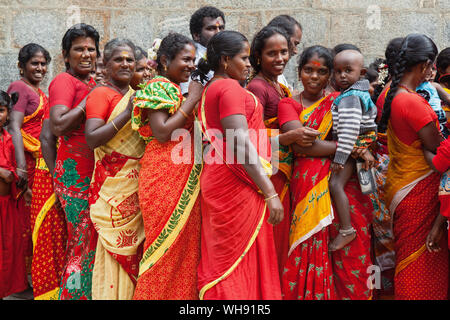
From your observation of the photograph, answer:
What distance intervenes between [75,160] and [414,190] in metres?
2.46

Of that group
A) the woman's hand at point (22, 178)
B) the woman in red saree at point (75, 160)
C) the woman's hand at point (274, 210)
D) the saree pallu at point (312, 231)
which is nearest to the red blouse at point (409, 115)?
the saree pallu at point (312, 231)

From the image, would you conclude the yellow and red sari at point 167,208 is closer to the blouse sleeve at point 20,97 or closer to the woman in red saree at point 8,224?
the woman in red saree at point 8,224

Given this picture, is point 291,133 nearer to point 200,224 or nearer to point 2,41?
point 200,224

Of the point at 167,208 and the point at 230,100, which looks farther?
the point at 167,208

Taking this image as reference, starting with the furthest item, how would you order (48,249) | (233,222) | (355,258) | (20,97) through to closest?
1. (20,97)
2. (48,249)
3. (355,258)
4. (233,222)

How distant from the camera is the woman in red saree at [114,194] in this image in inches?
162

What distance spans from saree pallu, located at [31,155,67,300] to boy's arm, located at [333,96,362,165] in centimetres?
231

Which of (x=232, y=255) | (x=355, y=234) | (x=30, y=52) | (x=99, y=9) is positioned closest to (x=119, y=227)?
(x=232, y=255)

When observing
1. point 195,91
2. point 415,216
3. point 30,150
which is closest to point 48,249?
point 30,150

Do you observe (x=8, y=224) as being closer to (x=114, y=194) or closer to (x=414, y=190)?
(x=114, y=194)

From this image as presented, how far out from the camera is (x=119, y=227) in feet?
13.6

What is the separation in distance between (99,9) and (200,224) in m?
3.73

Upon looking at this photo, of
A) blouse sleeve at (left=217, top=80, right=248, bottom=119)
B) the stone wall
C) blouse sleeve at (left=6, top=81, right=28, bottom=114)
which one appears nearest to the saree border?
blouse sleeve at (left=217, top=80, right=248, bottom=119)

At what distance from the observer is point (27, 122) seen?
5.77 meters
